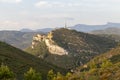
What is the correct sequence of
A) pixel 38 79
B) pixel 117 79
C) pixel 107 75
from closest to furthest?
pixel 117 79 → pixel 107 75 → pixel 38 79

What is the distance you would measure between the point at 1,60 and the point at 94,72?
160068 millimetres

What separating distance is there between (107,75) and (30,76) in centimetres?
8990

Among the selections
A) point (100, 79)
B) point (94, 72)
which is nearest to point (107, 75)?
point (100, 79)

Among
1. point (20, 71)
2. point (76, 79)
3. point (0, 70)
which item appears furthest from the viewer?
point (20, 71)

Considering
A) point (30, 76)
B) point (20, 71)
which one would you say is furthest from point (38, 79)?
point (20, 71)

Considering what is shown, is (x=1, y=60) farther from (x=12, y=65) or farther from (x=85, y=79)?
(x=85, y=79)

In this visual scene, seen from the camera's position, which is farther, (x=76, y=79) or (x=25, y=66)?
(x=25, y=66)

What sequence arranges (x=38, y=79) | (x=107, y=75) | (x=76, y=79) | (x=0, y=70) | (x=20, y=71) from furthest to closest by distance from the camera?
(x=20, y=71), (x=38, y=79), (x=0, y=70), (x=76, y=79), (x=107, y=75)

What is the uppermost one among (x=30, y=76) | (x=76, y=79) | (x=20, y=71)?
(x=76, y=79)

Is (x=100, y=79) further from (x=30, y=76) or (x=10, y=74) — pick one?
(x=30, y=76)

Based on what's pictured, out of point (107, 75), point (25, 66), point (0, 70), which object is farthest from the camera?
point (25, 66)

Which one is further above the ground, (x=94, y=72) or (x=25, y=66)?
(x=94, y=72)

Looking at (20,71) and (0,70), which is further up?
(0,70)

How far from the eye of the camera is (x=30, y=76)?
11850 cm
